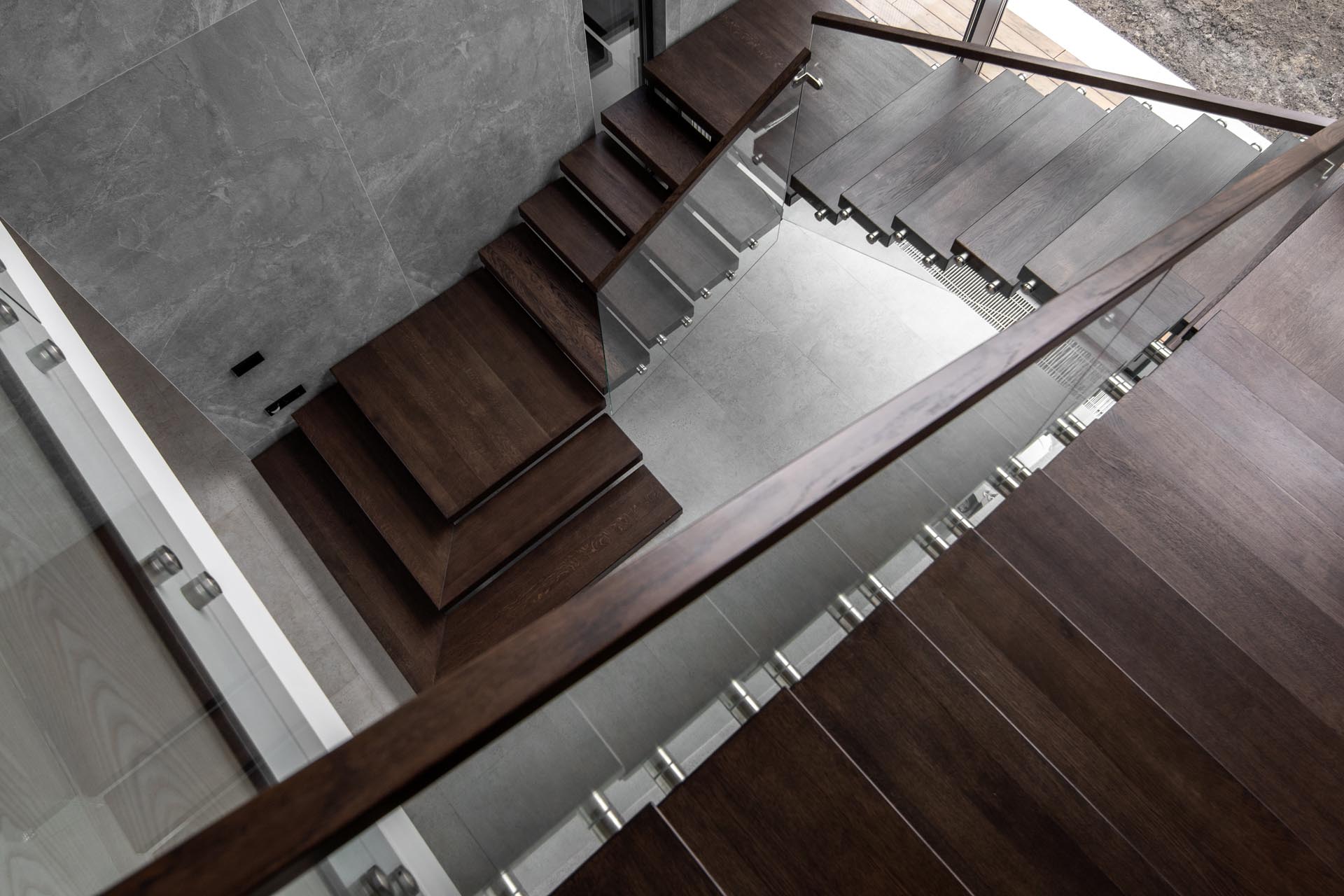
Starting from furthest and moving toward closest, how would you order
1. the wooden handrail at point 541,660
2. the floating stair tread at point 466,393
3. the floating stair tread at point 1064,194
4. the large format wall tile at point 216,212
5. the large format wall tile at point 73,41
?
the floating stair tread at point 466,393 → the floating stair tread at point 1064,194 → the large format wall tile at point 216,212 → the large format wall tile at point 73,41 → the wooden handrail at point 541,660

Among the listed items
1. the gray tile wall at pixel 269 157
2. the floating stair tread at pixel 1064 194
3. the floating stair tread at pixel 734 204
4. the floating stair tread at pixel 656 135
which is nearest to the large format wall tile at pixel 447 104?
the gray tile wall at pixel 269 157

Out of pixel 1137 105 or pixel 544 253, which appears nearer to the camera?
pixel 1137 105

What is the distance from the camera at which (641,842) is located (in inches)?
67.4

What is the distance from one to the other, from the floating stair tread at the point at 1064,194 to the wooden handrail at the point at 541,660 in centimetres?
275

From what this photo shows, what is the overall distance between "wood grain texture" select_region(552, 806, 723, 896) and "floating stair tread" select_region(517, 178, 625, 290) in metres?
3.94

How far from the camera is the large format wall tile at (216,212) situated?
3.44 meters

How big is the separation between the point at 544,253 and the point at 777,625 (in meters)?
4.04

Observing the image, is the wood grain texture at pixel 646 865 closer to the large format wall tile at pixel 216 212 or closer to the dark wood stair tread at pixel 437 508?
the large format wall tile at pixel 216 212

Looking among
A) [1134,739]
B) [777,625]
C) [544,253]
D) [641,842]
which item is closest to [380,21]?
[544,253]

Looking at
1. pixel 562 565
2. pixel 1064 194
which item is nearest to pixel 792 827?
pixel 562 565

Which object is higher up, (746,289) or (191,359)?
(191,359)

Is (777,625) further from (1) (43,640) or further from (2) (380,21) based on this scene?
(2) (380,21)

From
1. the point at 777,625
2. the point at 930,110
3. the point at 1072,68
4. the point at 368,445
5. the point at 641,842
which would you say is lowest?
the point at 641,842

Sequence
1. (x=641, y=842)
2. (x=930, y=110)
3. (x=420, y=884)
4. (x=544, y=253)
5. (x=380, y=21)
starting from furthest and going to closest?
(x=544, y=253), (x=930, y=110), (x=380, y=21), (x=641, y=842), (x=420, y=884)
